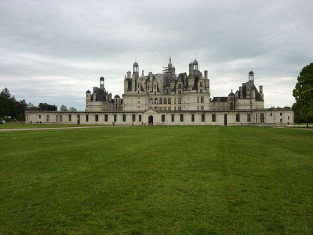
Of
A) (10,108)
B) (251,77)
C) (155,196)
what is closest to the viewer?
(155,196)

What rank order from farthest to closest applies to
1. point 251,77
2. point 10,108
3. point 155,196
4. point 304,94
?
point 10,108, point 251,77, point 304,94, point 155,196

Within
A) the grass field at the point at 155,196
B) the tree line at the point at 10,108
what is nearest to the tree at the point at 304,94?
the grass field at the point at 155,196

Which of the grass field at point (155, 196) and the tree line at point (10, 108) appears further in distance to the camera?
the tree line at point (10, 108)

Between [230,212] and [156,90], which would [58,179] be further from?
[156,90]

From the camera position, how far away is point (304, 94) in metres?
32.0

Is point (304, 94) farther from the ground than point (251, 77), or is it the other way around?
point (251, 77)

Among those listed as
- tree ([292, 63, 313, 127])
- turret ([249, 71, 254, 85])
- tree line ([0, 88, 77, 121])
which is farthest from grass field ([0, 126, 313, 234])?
tree line ([0, 88, 77, 121])

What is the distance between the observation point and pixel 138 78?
273 feet

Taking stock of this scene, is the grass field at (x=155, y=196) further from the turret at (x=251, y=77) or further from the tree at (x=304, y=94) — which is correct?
the turret at (x=251, y=77)

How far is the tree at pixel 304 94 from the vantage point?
31.2 metres

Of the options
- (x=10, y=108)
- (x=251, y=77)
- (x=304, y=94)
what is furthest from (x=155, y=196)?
(x=10, y=108)

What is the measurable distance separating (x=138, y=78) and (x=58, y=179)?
7614 cm

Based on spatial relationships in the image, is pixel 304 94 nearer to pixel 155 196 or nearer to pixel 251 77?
pixel 155 196

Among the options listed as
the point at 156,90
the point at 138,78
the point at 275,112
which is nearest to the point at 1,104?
the point at 138,78
